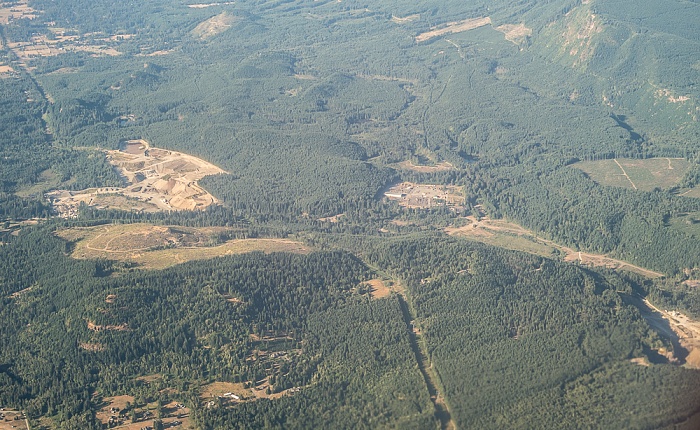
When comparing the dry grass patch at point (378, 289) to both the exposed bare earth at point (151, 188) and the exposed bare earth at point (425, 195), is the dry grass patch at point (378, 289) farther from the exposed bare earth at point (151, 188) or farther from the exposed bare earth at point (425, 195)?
the exposed bare earth at point (151, 188)

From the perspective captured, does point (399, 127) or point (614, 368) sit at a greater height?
point (614, 368)

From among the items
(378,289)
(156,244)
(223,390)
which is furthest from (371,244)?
(223,390)

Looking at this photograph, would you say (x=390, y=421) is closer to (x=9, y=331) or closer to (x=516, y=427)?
(x=516, y=427)

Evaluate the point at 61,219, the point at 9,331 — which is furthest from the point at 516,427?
the point at 61,219

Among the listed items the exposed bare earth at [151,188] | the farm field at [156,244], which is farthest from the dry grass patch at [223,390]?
the exposed bare earth at [151,188]

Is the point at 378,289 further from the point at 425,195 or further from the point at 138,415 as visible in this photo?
the point at 425,195
